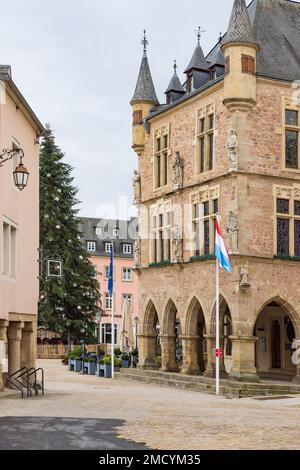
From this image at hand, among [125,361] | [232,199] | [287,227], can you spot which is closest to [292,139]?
[287,227]

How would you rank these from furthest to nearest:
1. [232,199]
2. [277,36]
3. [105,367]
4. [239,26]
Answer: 1. [105,367]
2. [277,36]
3. [239,26]
4. [232,199]

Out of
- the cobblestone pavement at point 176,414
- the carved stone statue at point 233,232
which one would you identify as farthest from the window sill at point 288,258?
the cobblestone pavement at point 176,414

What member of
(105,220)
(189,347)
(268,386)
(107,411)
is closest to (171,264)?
(189,347)

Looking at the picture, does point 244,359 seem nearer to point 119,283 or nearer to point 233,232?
point 233,232

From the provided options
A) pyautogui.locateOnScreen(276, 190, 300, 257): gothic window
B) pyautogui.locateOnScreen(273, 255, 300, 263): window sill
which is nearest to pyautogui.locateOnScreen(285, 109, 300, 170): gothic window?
pyautogui.locateOnScreen(276, 190, 300, 257): gothic window

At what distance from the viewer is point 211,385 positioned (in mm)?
28312

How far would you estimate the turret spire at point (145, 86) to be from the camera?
37281 millimetres

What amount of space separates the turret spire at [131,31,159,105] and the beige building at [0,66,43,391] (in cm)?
1028

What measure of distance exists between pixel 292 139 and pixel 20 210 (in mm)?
11178

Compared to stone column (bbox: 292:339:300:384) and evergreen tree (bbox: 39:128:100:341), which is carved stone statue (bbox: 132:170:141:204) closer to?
stone column (bbox: 292:339:300:384)

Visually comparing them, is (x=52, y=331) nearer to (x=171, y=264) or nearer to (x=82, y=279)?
Result: (x=82, y=279)

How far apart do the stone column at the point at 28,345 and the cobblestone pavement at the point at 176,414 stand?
117cm

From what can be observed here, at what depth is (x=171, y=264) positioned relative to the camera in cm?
3331

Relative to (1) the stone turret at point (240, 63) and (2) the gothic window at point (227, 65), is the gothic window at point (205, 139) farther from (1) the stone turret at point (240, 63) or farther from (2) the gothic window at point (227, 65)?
(1) the stone turret at point (240, 63)
